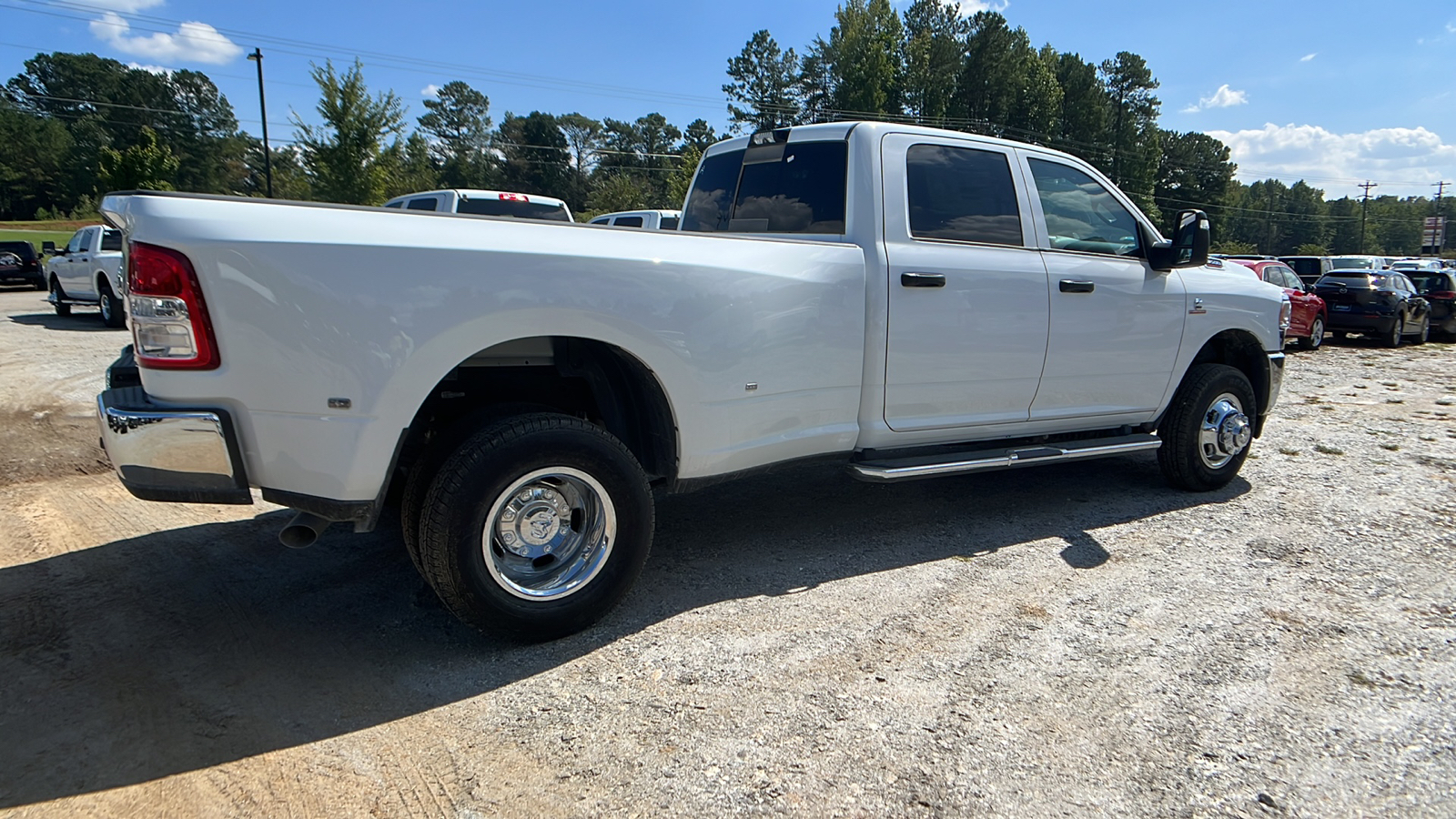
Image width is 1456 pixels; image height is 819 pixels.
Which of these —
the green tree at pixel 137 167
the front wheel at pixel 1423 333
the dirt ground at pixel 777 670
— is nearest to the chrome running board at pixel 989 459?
the dirt ground at pixel 777 670

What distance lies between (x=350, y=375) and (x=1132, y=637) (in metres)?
3.16

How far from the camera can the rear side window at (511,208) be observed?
10766 millimetres

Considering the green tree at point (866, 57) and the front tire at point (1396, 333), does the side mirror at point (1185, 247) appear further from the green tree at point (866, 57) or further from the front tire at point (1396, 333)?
the green tree at point (866, 57)

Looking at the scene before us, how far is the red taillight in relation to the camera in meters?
2.65

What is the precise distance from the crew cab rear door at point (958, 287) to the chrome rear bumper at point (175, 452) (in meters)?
2.77

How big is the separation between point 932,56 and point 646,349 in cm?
6036

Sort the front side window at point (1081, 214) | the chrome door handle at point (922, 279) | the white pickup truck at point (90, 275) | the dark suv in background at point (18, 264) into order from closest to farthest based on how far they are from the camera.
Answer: the chrome door handle at point (922, 279)
the front side window at point (1081, 214)
the white pickup truck at point (90, 275)
the dark suv in background at point (18, 264)

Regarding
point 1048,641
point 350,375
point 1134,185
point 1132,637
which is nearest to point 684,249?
point 350,375

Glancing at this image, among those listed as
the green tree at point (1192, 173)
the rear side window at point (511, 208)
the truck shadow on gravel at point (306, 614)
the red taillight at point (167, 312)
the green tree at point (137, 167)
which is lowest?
the truck shadow on gravel at point (306, 614)

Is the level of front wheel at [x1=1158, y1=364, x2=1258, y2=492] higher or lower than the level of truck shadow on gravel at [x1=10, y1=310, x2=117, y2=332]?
higher

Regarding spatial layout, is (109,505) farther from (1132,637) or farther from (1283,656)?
(1283,656)

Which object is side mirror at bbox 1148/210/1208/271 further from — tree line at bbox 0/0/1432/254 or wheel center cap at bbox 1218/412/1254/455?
tree line at bbox 0/0/1432/254

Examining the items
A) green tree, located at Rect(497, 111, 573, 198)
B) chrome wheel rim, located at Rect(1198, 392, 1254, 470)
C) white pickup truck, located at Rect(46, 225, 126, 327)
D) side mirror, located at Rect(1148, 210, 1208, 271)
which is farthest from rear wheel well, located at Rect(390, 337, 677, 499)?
green tree, located at Rect(497, 111, 573, 198)

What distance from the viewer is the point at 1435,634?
3.58 meters
